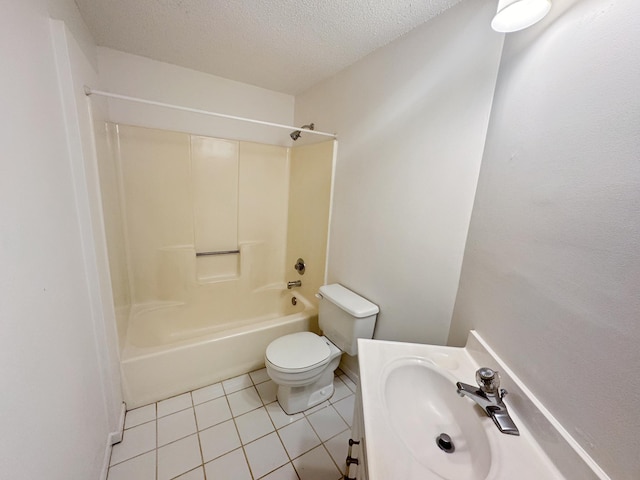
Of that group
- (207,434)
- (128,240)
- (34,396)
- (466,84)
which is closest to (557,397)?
(466,84)

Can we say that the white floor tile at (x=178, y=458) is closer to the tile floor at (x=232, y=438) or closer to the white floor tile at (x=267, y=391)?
the tile floor at (x=232, y=438)

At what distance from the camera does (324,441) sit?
1.40m

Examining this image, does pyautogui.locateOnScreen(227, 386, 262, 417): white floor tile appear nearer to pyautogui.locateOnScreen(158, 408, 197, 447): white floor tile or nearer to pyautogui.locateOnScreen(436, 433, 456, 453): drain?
pyautogui.locateOnScreen(158, 408, 197, 447): white floor tile

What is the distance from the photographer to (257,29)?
1354 millimetres

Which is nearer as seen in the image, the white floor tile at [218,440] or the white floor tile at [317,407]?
the white floor tile at [218,440]

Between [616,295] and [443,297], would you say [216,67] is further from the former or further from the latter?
[616,295]

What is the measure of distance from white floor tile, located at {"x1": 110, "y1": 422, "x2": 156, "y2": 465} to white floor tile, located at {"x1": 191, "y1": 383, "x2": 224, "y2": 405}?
0.25 m

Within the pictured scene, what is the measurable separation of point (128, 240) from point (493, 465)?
96.2 inches

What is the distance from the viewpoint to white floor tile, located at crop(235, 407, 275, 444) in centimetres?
141

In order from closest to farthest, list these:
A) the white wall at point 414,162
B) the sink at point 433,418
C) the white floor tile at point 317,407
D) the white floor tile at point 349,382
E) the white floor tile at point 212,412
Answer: the sink at point 433,418 < the white wall at point 414,162 < the white floor tile at point 212,412 < the white floor tile at point 317,407 < the white floor tile at point 349,382

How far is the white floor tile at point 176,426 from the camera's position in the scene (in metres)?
1.37

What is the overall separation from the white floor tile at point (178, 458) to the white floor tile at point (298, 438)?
454mm

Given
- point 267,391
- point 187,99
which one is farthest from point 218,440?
point 187,99

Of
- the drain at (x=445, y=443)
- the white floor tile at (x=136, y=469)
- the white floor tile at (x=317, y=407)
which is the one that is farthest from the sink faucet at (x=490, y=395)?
the white floor tile at (x=136, y=469)
